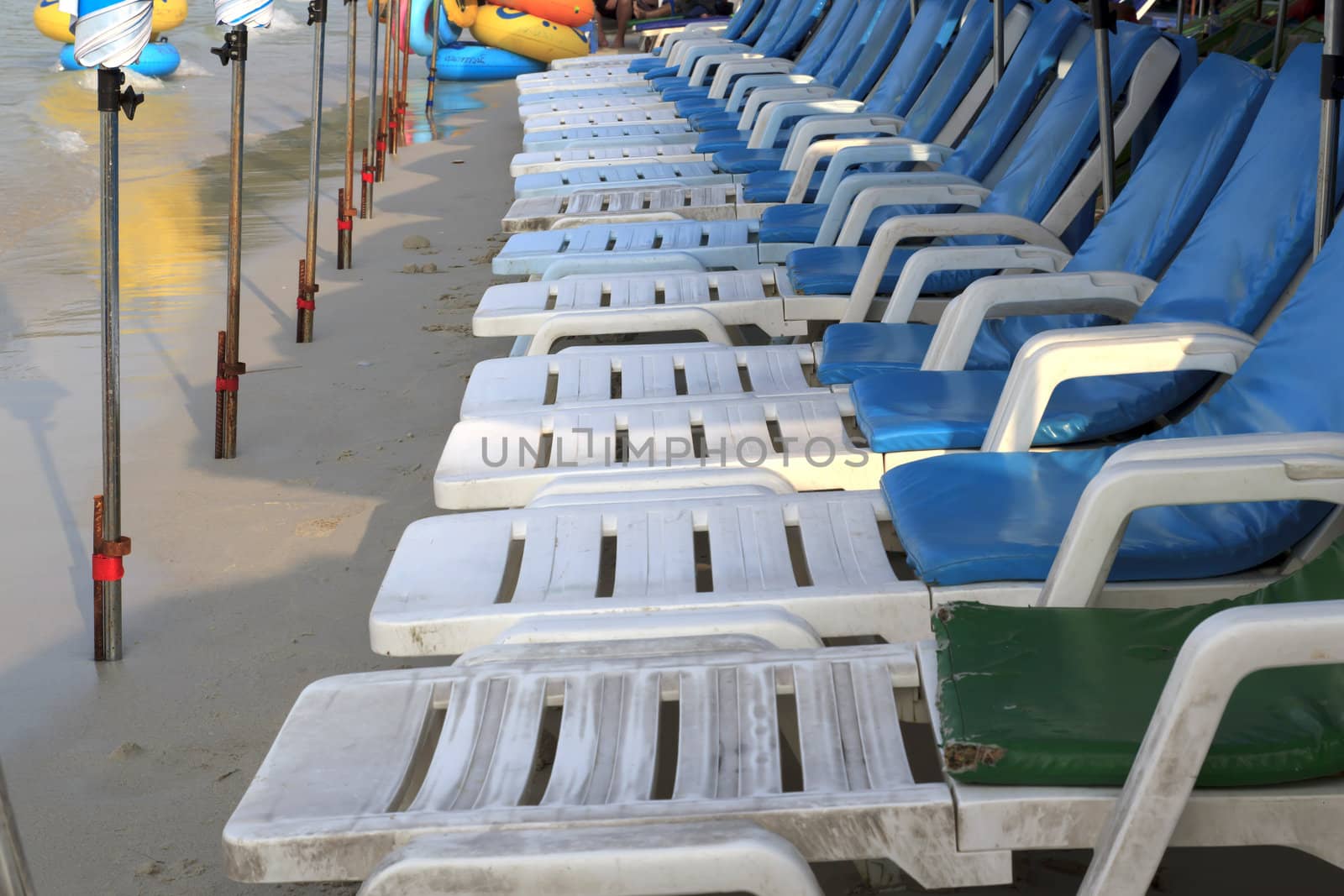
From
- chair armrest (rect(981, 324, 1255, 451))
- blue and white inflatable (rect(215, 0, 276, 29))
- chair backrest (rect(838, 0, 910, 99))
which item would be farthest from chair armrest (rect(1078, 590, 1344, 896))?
chair backrest (rect(838, 0, 910, 99))

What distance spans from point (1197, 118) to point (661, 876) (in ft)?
8.60

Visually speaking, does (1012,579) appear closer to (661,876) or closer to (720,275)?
(661,876)

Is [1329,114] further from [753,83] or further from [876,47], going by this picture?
[753,83]

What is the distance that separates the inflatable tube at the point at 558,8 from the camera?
13.5m

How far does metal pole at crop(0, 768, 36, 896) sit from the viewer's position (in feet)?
3.49

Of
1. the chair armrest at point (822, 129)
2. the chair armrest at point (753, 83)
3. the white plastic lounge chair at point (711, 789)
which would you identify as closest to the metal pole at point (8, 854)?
the white plastic lounge chair at point (711, 789)

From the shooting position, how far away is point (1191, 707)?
135 centimetres

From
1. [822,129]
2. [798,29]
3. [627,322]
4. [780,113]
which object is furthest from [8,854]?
[798,29]

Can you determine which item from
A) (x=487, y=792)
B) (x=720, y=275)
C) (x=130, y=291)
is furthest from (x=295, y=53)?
(x=487, y=792)

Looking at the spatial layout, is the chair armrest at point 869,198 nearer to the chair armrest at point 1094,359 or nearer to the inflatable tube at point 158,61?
the chair armrest at point 1094,359

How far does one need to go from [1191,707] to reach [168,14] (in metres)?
16.6

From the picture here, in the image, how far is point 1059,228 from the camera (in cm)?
400

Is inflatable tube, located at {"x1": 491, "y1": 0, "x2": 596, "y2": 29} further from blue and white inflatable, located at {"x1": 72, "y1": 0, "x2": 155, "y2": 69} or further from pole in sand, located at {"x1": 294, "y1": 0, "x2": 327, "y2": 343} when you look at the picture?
blue and white inflatable, located at {"x1": 72, "y1": 0, "x2": 155, "y2": 69}

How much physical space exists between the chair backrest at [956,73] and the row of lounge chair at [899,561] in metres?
1.20
